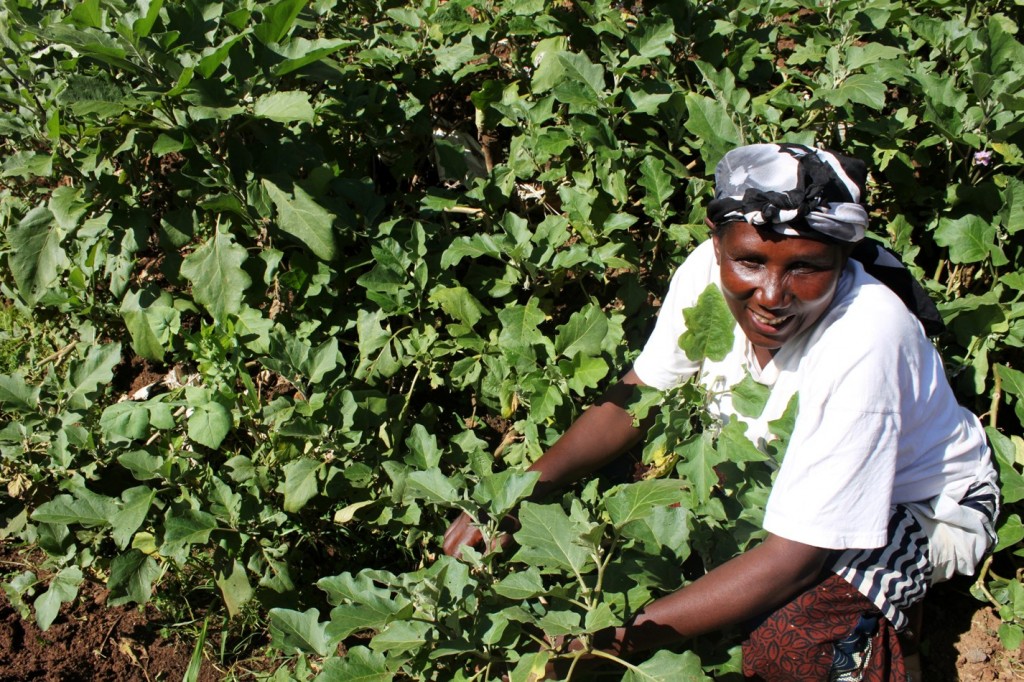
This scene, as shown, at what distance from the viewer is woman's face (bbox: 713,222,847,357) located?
177cm

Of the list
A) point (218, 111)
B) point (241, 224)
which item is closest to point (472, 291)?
point (241, 224)

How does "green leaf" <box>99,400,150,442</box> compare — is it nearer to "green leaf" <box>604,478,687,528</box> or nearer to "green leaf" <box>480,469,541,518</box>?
"green leaf" <box>480,469,541,518</box>

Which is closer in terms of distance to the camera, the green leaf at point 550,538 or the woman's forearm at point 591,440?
the green leaf at point 550,538

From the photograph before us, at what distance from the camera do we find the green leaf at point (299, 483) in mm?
2363

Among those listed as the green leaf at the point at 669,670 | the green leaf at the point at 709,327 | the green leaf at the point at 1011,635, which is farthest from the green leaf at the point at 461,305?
the green leaf at the point at 1011,635

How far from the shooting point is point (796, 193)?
1.72 metres

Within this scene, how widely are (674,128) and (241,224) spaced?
1.46 m

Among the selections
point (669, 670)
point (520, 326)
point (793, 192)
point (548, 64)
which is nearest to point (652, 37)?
point (548, 64)

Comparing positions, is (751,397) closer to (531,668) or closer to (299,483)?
(531,668)

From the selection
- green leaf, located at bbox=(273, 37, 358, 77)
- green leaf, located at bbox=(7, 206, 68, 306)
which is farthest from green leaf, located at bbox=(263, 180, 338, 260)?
green leaf, located at bbox=(7, 206, 68, 306)

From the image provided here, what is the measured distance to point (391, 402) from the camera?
265cm

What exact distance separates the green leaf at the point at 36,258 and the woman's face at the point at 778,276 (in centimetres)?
182

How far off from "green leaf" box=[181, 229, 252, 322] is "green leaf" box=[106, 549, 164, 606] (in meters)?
0.67

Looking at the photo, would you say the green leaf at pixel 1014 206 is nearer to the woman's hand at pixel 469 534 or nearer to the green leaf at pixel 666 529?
the green leaf at pixel 666 529
